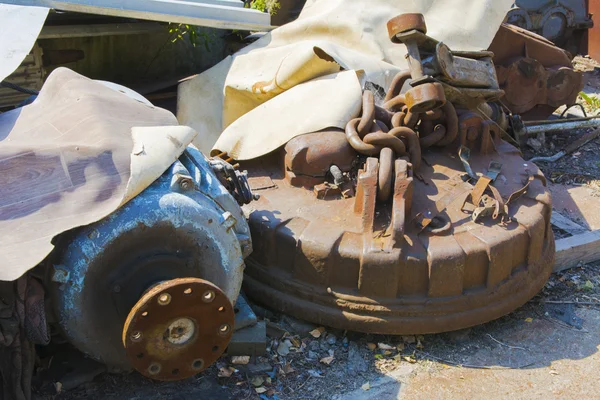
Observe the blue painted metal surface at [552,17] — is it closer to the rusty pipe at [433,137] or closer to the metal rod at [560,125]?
the metal rod at [560,125]

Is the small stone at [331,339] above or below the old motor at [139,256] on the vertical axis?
below

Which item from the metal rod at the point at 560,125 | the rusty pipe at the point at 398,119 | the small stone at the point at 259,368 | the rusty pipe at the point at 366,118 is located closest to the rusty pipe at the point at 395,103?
the rusty pipe at the point at 398,119

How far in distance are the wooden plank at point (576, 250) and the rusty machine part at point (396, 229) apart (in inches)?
18.8

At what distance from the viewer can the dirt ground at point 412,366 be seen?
2955 millimetres

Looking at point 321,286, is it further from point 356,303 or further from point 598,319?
point 598,319

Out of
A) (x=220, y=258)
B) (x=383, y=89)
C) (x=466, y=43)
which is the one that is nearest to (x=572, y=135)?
(x=466, y=43)

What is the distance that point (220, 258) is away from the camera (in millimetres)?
2768

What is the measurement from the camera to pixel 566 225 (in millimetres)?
4824

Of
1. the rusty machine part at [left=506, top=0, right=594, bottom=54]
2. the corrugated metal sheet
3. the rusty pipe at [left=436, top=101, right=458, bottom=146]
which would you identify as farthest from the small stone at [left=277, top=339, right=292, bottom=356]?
the rusty machine part at [left=506, top=0, right=594, bottom=54]

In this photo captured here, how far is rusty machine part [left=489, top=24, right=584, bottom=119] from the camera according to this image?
19.5 ft

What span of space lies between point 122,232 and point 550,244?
252 centimetres

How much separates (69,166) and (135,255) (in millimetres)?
436

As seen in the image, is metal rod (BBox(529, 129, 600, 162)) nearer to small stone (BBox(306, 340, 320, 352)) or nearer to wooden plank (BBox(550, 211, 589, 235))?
wooden plank (BBox(550, 211, 589, 235))

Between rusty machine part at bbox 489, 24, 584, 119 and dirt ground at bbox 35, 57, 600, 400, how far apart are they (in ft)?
8.85
